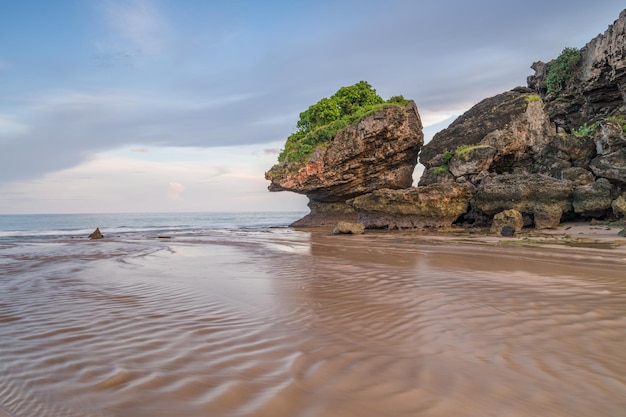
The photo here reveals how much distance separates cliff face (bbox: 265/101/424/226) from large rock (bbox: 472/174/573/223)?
883 centimetres

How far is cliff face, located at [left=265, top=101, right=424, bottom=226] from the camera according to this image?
88.2 feet

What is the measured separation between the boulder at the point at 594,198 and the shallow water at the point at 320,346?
12258 mm

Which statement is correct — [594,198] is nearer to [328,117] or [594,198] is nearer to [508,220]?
[508,220]

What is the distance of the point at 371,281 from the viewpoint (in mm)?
7246

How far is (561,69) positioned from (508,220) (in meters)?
17.5

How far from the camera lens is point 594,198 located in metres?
17.2

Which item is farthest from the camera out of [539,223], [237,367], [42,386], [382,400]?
[539,223]

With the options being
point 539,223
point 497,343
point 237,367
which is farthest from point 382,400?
point 539,223

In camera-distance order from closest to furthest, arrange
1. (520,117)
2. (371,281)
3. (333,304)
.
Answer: (333,304), (371,281), (520,117)

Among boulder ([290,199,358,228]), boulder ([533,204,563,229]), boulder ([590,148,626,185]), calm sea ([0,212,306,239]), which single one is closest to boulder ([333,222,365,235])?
boulder ([290,199,358,228])

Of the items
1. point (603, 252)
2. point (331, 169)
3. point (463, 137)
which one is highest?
point (463, 137)

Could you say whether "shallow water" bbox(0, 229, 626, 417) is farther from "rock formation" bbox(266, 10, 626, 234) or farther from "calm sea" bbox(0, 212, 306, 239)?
"calm sea" bbox(0, 212, 306, 239)

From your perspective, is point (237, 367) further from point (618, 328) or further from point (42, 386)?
point (618, 328)

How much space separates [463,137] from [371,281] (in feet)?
75.2
